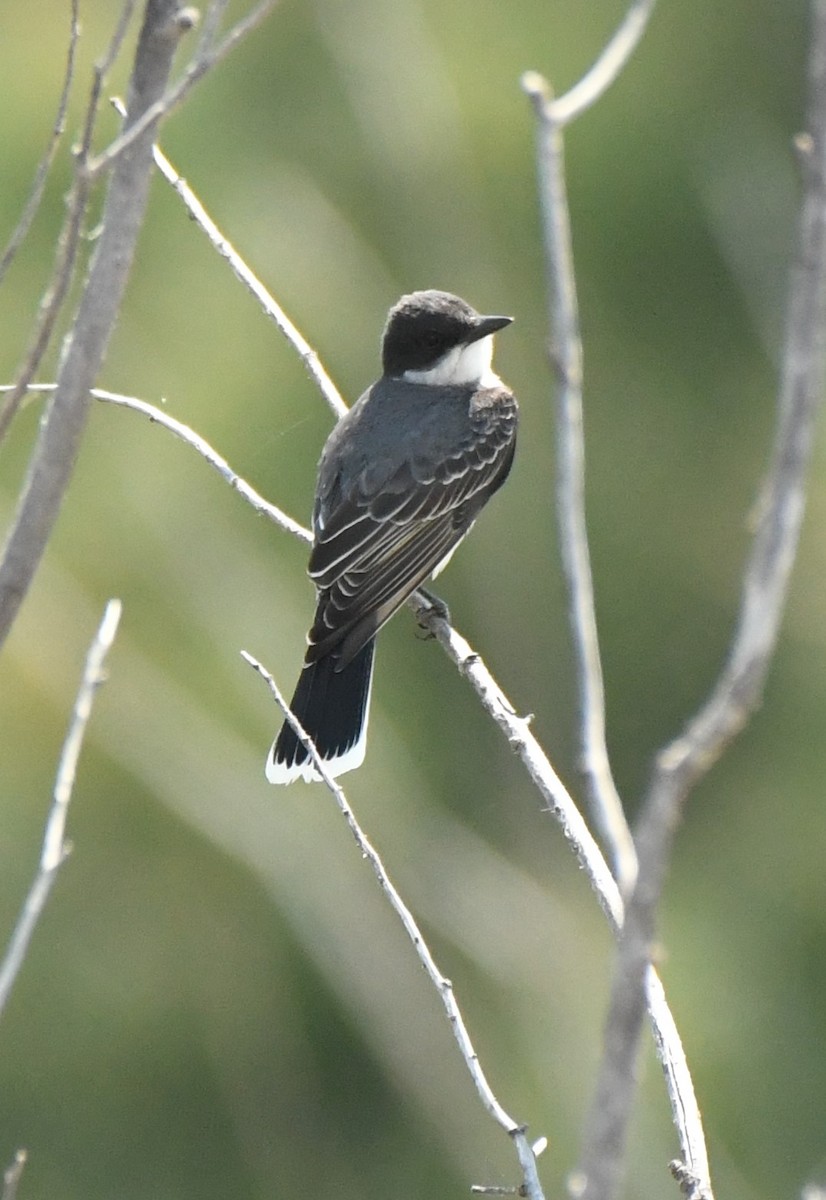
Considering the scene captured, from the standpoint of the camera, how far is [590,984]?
5.31 m

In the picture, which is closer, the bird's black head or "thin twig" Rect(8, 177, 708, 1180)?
"thin twig" Rect(8, 177, 708, 1180)

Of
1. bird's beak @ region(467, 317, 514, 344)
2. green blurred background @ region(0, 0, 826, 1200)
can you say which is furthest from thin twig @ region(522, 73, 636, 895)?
green blurred background @ region(0, 0, 826, 1200)

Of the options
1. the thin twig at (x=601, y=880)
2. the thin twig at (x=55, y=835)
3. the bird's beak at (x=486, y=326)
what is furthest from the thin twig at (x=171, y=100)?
the bird's beak at (x=486, y=326)

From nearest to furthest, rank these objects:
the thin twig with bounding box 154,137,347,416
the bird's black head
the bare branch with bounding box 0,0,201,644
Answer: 1. the bare branch with bounding box 0,0,201,644
2. the thin twig with bounding box 154,137,347,416
3. the bird's black head

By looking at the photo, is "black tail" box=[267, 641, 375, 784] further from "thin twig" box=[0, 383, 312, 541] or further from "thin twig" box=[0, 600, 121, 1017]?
"thin twig" box=[0, 600, 121, 1017]

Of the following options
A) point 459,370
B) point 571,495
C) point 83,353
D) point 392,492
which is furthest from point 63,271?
point 459,370

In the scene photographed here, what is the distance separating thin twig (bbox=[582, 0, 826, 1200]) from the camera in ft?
3.99

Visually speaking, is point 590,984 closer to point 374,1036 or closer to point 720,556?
point 374,1036

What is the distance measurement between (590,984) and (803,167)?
4238 mm

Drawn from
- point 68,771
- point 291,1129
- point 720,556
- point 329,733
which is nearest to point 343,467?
point 329,733

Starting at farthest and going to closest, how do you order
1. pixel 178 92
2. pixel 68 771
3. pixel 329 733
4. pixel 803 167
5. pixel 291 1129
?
pixel 291 1129
pixel 329 733
pixel 68 771
pixel 178 92
pixel 803 167

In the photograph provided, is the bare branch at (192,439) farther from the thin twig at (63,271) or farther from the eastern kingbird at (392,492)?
the thin twig at (63,271)

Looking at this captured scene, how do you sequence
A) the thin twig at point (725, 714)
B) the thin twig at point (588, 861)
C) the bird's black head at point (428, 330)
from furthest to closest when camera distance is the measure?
the bird's black head at point (428, 330) → the thin twig at point (588, 861) → the thin twig at point (725, 714)

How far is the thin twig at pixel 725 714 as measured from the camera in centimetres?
122
